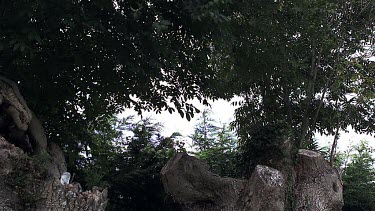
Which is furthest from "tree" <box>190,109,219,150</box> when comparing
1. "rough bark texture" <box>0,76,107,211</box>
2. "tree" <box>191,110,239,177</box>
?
"rough bark texture" <box>0,76,107,211</box>

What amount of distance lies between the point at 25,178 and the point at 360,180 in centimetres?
672

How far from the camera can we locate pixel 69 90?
19.5 feet

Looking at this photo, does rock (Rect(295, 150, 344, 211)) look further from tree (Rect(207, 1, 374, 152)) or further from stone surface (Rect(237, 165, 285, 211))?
stone surface (Rect(237, 165, 285, 211))

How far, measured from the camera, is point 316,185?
255 inches

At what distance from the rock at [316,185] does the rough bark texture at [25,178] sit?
3.11 m

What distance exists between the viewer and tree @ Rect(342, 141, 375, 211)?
8.76 meters

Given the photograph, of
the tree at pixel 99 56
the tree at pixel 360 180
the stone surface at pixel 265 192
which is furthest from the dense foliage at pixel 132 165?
the tree at pixel 360 180

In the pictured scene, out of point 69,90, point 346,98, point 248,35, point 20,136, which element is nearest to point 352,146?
point 346,98

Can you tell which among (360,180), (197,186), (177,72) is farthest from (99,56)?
(360,180)

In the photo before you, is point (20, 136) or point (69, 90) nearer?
point (20, 136)

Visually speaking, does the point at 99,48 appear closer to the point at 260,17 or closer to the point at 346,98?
the point at 260,17

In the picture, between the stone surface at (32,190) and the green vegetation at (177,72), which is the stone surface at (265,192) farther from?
the stone surface at (32,190)

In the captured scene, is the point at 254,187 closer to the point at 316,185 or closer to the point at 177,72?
the point at 316,185

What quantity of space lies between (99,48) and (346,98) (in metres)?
4.86
